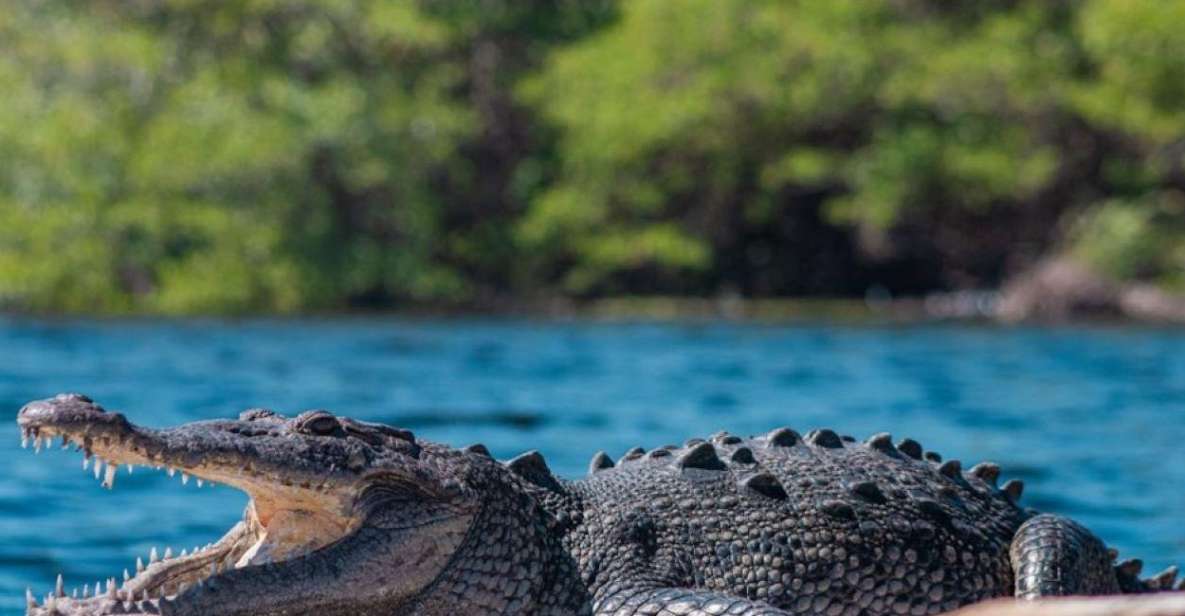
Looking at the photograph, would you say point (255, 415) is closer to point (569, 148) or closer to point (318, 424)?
point (318, 424)

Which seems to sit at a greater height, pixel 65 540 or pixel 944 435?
pixel 944 435

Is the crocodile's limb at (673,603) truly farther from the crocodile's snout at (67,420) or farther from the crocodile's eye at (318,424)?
the crocodile's snout at (67,420)

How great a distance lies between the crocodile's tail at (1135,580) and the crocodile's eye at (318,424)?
2.59 meters

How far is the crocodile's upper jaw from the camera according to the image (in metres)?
4.81

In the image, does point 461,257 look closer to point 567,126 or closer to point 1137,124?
point 567,126

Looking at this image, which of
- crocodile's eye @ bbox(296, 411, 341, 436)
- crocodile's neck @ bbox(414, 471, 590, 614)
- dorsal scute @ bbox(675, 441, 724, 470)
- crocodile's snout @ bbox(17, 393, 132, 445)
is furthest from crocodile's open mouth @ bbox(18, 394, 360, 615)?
dorsal scute @ bbox(675, 441, 724, 470)

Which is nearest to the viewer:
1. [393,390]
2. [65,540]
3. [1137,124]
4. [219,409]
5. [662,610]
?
[662,610]

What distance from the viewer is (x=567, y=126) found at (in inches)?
1375

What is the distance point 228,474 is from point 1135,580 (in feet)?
10.0

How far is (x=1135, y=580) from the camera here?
649 cm

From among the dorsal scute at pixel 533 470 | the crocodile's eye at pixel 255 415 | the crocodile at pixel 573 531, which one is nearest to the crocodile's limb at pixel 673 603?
the crocodile at pixel 573 531

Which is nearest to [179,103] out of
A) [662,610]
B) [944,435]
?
[944,435]

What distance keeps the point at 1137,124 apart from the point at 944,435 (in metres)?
17.4

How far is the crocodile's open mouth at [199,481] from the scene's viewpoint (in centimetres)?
480
